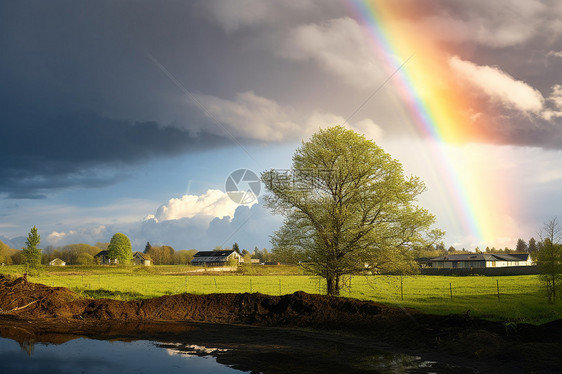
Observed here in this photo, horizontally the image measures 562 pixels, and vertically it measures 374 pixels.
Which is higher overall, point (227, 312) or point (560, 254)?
point (560, 254)

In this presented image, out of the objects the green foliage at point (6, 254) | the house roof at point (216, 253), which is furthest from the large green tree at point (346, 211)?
the house roof at point (216, 253)

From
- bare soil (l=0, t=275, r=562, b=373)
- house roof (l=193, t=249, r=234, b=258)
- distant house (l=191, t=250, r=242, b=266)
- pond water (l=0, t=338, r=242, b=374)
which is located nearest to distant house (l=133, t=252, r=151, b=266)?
distant house (l=191, t=250, r=242, b=266)

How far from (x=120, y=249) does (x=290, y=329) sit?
112188 millimetres

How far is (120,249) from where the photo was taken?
11919 cm

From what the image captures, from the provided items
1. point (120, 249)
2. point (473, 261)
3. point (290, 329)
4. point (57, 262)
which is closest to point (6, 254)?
point (120, 249)

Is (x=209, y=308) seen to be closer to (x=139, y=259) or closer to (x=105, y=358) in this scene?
(x=105, y=358)

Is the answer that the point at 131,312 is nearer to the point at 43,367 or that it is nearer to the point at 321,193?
the point at 43,367

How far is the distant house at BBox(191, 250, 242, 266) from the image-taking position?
135387 millimetres

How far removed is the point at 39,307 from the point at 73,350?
12170 millimetres

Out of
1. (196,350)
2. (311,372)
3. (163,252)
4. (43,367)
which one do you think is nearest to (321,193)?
(196,350)

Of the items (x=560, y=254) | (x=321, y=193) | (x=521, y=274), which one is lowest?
(x=521, y=274)

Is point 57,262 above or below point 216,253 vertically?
below

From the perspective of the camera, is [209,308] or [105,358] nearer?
[105,358]

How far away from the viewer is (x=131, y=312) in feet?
76.5
